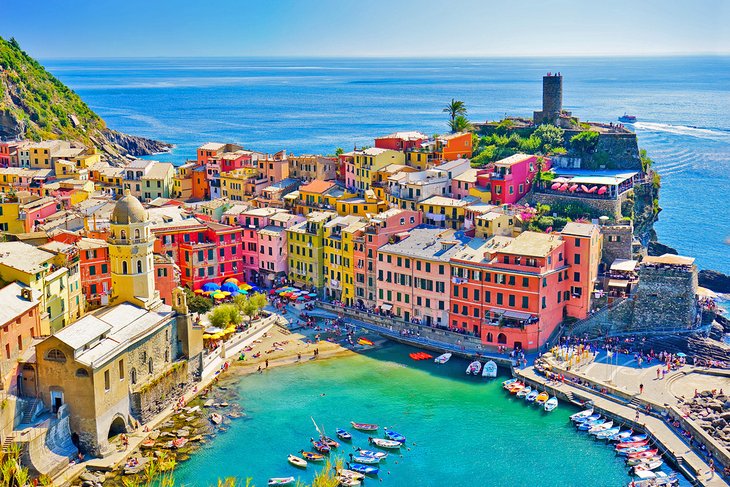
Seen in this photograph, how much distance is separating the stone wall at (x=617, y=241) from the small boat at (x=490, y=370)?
1695cm

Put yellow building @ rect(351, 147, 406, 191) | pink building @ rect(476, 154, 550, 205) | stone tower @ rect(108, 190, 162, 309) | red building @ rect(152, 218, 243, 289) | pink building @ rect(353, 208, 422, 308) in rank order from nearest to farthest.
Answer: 1. stone tower @ rect(108, 190, 162, 309)
2. pink building @ rect(353, 208, 422, 308)
3. red building @ rect(152, 218, 243, 289)
4. pink building @ rect(476, 154, 550, 205)
5. yellow building @ rect(351, 147, 406, 191)

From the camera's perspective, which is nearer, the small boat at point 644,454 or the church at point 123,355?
the church at point 123,355

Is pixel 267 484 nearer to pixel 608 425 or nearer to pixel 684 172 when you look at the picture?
pixel 608 425

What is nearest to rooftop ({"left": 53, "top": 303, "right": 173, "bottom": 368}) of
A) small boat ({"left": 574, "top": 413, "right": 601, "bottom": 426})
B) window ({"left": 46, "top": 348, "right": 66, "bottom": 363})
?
window ({"left": 46, "top": 348, "right": 66, "bottom": 363})

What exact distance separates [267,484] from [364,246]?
27807 mm

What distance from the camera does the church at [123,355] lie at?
51.8 meters

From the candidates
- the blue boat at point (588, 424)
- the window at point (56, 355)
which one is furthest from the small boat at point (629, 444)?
the window at point (56, 355)

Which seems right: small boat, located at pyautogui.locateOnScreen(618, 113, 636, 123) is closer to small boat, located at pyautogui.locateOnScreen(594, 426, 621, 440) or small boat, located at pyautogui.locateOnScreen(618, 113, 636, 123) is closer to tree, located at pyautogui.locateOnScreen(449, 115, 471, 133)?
tree, located at pyautogui.locateOnScreen(449, 115, 471, 133)

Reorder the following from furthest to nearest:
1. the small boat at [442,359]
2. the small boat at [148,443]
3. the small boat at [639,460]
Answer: the small boat at [442,359] < the small boat at [148,443] < the small boat at [639,460]

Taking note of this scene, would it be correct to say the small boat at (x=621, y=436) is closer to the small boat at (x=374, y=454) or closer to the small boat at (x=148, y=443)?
the small boat at (x=374, y=454)

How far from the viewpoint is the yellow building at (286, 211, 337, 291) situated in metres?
78.4

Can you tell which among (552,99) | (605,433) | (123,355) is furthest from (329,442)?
(552,99)

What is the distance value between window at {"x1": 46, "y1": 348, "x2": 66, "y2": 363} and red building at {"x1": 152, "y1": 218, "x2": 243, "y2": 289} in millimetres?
25007

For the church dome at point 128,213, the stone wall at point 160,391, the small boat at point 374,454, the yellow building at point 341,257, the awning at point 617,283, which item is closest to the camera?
the small boat at point 374,454
